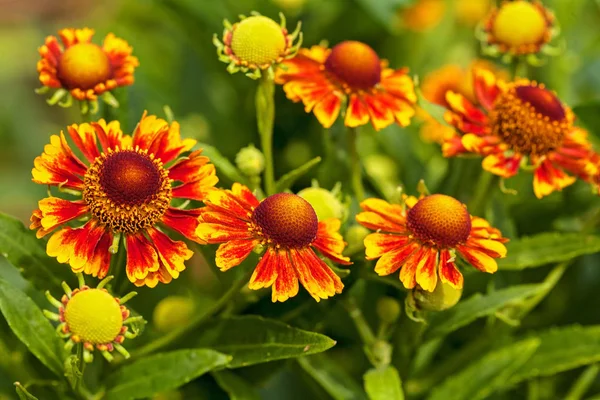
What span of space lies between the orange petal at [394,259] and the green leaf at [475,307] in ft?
0.66

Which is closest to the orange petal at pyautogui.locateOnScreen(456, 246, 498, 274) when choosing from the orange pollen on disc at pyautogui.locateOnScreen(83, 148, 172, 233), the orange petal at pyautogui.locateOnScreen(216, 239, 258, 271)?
the orange petal at pyautogui.locateOnScreen(216, 239, 258, 271)

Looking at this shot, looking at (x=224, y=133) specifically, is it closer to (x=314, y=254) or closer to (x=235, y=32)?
(x=235, y=32)

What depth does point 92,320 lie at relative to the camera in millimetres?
878

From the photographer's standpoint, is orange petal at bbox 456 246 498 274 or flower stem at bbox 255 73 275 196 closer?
orange petal at bbox 456 246 498 274

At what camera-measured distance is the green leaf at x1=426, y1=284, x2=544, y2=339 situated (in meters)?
1.13

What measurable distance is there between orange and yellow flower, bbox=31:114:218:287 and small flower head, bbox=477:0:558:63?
1.88 feet

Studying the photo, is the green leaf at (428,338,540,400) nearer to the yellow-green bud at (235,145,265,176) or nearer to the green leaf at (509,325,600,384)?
the green leaf at (509,325,600,384)

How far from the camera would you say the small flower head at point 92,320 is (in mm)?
880

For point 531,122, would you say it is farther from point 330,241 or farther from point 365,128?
point 365,128

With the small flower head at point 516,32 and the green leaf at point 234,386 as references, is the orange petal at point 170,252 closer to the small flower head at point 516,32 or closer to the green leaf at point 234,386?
the green leaf at point 234,386

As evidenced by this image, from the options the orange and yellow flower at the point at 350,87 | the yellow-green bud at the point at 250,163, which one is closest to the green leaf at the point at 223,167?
the yellow-green bud at the point at 250,163

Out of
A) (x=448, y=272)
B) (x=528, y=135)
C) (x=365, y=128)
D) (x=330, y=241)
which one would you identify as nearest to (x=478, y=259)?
(x=448, y=272)

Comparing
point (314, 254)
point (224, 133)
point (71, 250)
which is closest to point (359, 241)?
point (314, 254)

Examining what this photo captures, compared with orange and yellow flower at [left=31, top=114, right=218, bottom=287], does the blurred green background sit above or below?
below
